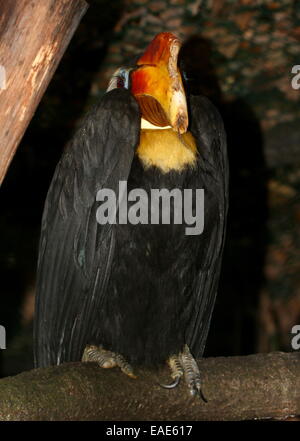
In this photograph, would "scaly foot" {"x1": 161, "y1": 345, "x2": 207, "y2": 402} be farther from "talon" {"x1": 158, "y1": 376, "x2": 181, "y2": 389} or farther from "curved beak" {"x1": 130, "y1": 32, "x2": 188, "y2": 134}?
"curved beak" {"x1": 130, "y1": 32, "x2": 188, "y2": 134}

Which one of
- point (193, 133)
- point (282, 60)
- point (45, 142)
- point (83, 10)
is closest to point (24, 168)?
point (45, 142)

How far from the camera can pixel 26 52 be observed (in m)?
2.17

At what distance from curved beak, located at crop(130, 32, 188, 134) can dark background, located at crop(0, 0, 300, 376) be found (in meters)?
1.38

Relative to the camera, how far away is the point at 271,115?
5.31 metres

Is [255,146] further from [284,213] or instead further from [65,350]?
[65,350]

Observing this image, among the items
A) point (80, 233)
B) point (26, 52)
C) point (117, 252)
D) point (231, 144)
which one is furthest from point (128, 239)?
point (231, 144)

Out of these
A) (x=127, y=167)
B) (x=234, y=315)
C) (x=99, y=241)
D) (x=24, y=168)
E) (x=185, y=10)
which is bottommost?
(x=234, y=315)

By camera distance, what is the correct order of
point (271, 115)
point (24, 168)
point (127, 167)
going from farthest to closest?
point (24, 168) → point (271, 115) → point (127, 167)

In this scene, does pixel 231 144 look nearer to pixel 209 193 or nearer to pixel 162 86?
pixel 209 193

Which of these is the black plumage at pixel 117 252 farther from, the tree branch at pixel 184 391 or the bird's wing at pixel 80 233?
the tree branch at pixel 184 391

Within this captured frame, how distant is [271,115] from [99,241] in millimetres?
2854

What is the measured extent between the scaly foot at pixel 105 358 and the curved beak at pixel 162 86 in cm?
85

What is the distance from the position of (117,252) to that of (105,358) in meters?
0.39

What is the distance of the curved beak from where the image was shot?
2.59 metres
